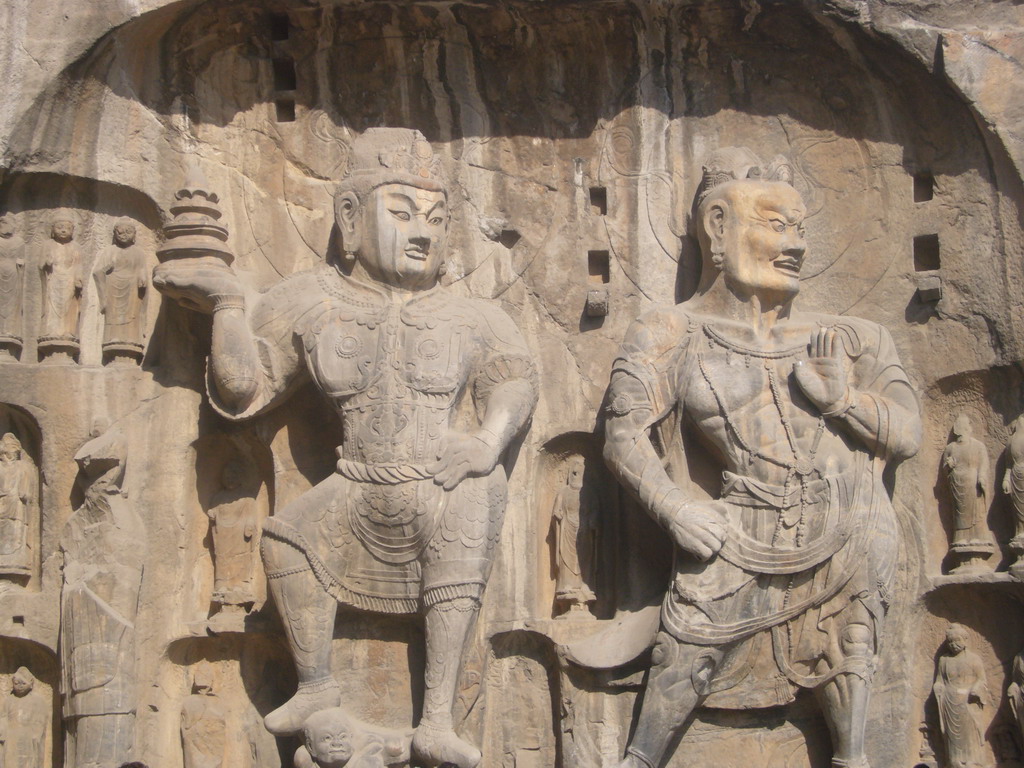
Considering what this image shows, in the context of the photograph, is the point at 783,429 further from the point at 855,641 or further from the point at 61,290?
the point at 61,290

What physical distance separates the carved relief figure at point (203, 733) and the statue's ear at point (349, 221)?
214cm

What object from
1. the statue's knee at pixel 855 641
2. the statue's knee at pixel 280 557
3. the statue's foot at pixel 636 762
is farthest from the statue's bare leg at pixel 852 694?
the statue's knee at pixel 280 557

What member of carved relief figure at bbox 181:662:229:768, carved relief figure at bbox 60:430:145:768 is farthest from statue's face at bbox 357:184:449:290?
carved relief figure at bbox 181:662:229:768

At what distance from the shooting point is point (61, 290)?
8.25m

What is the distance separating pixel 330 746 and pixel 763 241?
9.47 feet

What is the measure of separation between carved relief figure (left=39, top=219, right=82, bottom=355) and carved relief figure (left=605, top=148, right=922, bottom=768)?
2.48m

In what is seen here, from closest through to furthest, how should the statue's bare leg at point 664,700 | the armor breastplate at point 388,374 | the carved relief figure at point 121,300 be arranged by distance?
the statue's bare leg at point 664,700, the armor breastplate at point 388,374, the carved relief figure at point 121,300

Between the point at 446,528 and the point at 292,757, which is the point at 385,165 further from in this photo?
the point at 292,757

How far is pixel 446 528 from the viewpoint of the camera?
7672 millimetres

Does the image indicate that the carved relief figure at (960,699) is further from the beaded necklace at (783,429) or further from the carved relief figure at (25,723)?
the carved relief figure at (25,723)

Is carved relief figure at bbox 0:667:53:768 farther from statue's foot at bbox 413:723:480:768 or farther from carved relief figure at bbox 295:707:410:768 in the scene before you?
statue's foot at bbox 413:723:480:768

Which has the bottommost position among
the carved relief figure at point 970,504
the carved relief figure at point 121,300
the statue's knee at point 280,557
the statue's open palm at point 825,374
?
the statue's knee at point 280,557

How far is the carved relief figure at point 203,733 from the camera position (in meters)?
8.04

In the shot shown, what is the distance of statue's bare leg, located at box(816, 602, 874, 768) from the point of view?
25.2 feet
